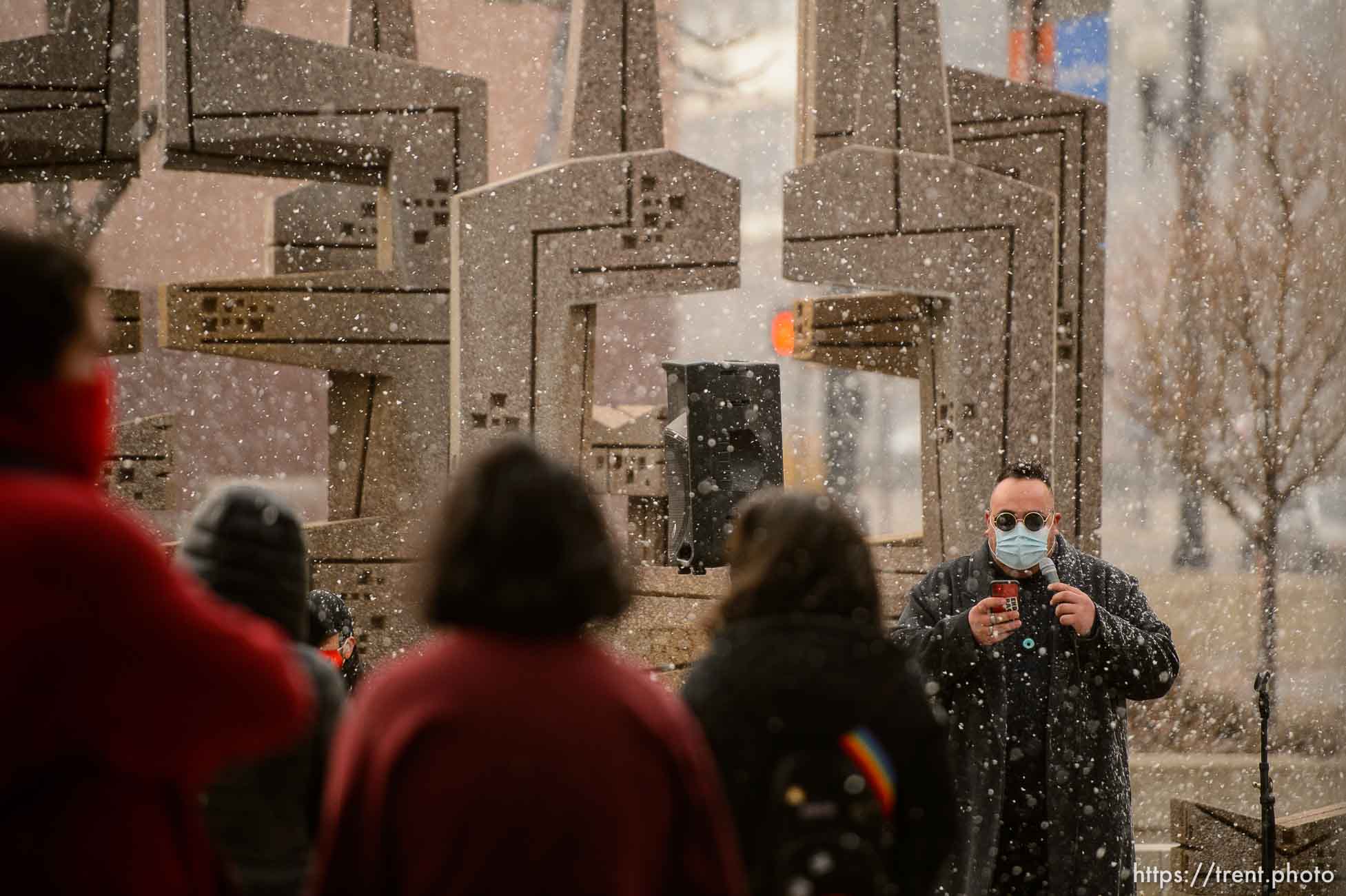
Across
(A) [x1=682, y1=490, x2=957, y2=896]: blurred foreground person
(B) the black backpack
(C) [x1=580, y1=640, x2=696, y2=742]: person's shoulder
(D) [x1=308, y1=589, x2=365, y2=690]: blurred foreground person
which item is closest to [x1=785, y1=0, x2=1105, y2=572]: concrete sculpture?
(D) [x1=308, y1=589, x2=365, y2=690]: blurred foreground person

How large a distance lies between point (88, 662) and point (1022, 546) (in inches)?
95.5

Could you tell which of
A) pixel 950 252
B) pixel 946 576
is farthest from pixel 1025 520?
pixel 950 252

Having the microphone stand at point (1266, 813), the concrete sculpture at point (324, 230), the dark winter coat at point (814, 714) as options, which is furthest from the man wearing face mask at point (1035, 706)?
the concrete sculpture at point (324, 230)

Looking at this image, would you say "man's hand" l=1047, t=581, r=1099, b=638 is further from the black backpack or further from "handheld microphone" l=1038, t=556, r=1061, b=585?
the black backpack

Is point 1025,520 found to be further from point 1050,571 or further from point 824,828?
point 824,828

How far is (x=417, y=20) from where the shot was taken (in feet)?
24.3

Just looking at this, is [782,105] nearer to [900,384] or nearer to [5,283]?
[900,384]

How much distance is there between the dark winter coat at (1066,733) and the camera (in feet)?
10.9

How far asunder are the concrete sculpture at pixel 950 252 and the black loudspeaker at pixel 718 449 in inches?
32.9

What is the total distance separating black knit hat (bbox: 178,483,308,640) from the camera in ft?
6.11

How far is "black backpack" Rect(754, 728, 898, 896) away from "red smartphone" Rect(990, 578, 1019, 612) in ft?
4.77

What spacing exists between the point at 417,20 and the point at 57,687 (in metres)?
6.46

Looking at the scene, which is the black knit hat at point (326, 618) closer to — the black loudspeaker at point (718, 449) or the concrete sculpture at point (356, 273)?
the concrete sculpture at point (356, 273)

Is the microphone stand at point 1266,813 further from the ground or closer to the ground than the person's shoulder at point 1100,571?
closer to the ground
